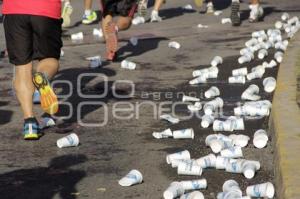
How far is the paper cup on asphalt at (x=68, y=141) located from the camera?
6.47m

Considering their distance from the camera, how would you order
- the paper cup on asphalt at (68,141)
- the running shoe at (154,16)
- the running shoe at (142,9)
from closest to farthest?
1. the paper cup on asphalt at (68,141)
2. the running shoe at (154,16)
3. the running shoe at (142,9)

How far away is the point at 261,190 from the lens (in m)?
5.03

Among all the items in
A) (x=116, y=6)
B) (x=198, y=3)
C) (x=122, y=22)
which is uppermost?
(x=116, y=6)

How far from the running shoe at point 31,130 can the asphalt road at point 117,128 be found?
81 millimetres

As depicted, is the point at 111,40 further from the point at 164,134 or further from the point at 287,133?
the point at 287,133

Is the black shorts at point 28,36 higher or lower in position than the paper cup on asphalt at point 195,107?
higher

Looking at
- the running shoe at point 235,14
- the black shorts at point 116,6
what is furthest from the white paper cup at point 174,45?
the running shoe at point 235,14

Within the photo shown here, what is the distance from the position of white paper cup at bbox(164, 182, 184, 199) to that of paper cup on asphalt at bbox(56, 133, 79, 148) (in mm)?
1460

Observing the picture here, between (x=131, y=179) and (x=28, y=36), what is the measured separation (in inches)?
81.7

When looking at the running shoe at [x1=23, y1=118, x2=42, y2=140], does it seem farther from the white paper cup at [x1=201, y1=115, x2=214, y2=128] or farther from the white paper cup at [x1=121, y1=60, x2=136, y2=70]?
the white paper cup at [x1=121, y1=60, x2=136, y2=70]

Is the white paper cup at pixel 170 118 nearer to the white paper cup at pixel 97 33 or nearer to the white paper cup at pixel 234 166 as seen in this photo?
the white paper cup at pixel 234 166

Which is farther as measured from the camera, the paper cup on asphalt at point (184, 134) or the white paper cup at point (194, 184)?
the paper cup on asphalt at point (184, 134)

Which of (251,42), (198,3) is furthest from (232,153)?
(198,3)

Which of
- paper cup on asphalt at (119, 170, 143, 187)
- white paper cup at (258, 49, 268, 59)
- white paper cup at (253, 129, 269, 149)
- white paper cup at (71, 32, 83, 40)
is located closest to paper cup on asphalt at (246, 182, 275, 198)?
paper cup on asphalt at (119, 170, 143, 187)
